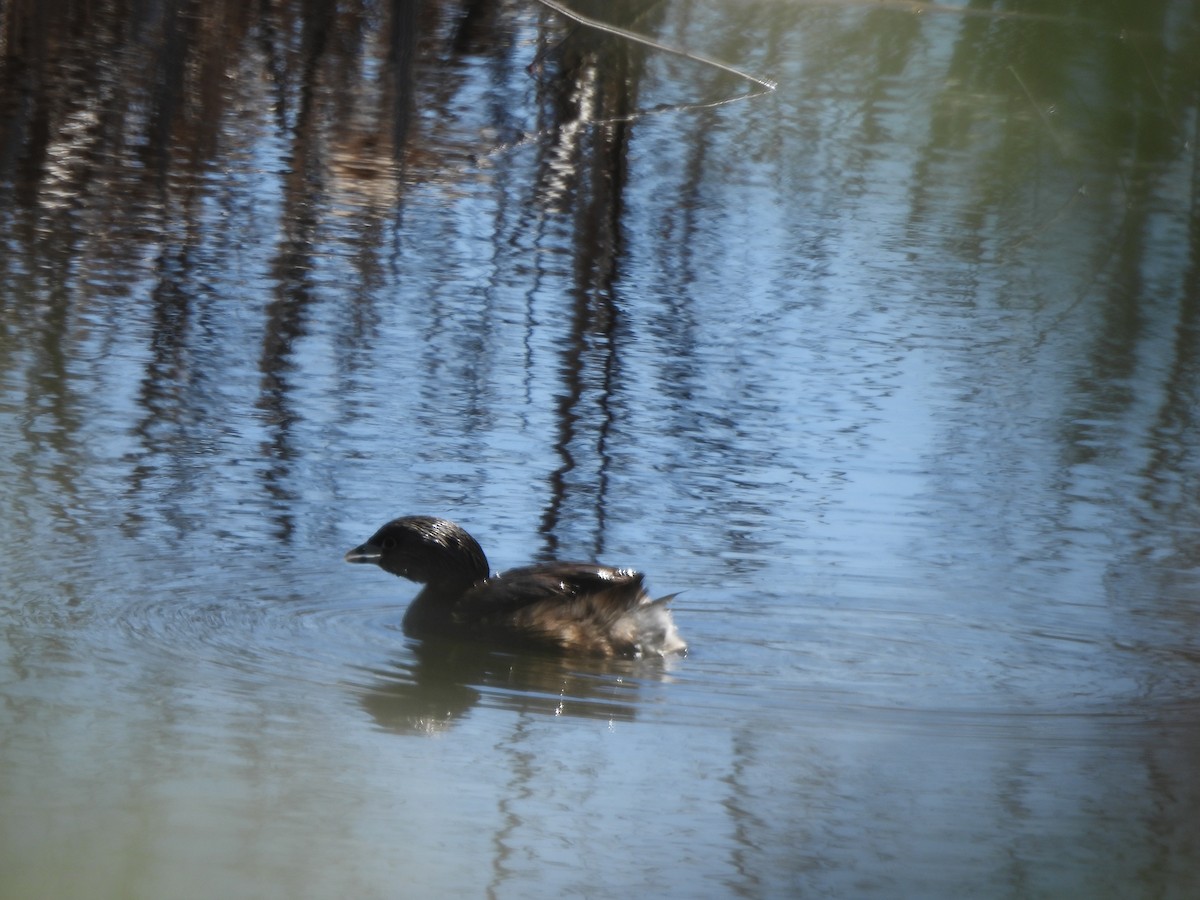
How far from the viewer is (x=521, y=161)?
11.6 metres

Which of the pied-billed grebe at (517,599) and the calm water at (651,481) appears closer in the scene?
the calm water at (651,481)

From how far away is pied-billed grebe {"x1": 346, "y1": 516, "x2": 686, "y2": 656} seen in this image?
5039mm

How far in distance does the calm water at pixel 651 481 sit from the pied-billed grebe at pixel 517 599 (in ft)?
0.39

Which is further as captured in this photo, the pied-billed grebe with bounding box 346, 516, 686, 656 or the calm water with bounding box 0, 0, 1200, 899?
the pied-billed grebe with bounding box 346, 516, 686, 656

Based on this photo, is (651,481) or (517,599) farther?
(651,481)

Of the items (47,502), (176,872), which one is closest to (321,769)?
(176,872)

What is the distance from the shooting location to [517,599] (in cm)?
517

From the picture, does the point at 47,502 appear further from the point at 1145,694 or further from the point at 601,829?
the point at 1145,694

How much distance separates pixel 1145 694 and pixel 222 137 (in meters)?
8.41

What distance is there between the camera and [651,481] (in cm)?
628

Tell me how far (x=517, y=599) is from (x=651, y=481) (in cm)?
122

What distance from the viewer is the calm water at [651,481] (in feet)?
8.87

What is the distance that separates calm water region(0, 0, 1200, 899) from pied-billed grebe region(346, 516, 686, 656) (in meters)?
0.12

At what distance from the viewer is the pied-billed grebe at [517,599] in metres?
5.04
